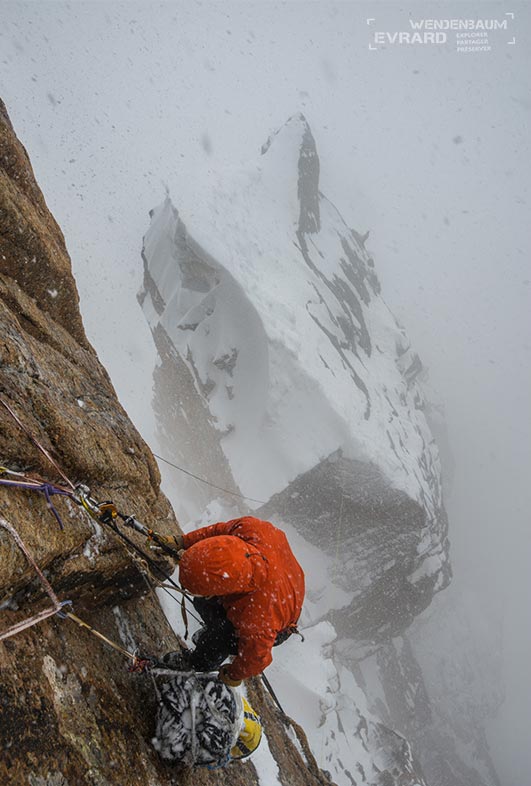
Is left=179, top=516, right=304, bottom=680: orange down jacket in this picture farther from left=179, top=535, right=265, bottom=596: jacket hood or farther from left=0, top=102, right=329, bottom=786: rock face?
left=0, top=102, right=329, bottom=786: rock face

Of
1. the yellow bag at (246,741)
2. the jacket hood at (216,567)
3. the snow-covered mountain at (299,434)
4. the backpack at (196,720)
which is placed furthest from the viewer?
the snow-covered mountain at (299,434)

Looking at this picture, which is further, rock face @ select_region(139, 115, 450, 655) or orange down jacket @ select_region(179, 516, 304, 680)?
rock face @ select_region(139, 115, 450, 655)

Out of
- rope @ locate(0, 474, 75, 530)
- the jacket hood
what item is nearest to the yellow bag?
the jacket hood

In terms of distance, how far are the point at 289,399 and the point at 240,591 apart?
1236cm

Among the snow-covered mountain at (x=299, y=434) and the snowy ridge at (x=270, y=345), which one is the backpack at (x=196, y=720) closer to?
the snow-covered mountain at (x=299, y=434)

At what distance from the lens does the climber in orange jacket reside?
2764mm

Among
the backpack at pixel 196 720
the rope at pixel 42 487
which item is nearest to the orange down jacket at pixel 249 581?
the backpack at pixel 196 720

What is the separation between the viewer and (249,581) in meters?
2.91

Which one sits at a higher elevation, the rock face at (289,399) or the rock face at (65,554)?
the rock face at (65,554)

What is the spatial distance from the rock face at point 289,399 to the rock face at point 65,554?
10.3m

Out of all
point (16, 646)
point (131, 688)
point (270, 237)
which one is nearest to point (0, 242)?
point (16, 646)

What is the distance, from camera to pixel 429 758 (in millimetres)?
25031

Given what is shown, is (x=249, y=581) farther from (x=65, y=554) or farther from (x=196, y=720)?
(x=65, y=554)

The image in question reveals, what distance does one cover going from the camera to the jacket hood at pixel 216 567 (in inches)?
108
